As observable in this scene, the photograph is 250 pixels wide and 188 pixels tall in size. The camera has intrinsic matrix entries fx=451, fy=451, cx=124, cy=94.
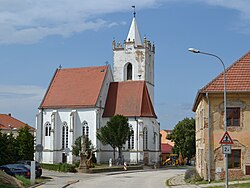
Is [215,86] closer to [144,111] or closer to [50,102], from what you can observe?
[144,111]

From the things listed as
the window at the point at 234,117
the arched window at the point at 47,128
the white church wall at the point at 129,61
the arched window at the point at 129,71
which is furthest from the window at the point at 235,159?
the arched window at the point at 129,71

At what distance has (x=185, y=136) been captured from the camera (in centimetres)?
7775

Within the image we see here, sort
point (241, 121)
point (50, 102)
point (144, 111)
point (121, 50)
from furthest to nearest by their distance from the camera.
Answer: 1. point (121, 50)
2. point (50, 102)
3. point (144, 111)
4. point (241, 121)

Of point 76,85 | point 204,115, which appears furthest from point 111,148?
point 204,115

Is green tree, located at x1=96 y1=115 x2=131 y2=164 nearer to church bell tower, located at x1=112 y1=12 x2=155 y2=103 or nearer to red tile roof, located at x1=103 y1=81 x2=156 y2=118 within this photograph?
red tile roof, located at x1=103 y1=81 x2=156 y2=118

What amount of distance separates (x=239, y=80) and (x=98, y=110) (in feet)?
130

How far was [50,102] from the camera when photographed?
2790 inches

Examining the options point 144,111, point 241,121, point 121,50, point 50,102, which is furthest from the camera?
point 121,50

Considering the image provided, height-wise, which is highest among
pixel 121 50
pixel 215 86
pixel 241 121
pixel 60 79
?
pixel 121 50

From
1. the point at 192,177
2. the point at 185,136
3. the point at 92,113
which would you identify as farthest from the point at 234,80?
the point at 185,136

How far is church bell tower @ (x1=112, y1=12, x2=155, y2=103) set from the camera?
77.9 metres

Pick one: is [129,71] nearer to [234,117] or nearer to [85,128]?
[85,128]

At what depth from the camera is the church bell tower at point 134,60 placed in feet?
256

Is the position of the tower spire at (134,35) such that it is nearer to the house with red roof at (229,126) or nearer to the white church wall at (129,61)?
the white church wall at (129,61)
